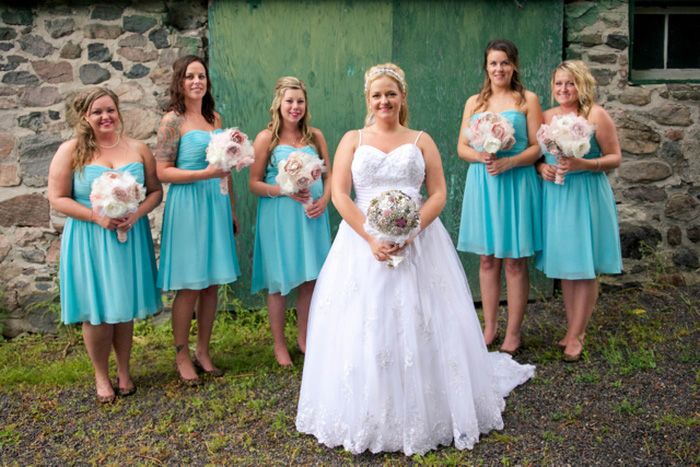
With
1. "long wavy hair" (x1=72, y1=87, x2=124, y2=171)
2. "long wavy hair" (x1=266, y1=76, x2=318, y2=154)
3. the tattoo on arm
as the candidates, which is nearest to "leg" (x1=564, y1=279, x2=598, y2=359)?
"long wavy hair" (x1=266, y1=76, x2=318, y2=154)

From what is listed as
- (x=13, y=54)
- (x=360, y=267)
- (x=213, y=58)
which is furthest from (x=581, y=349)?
(x=13, y=54)

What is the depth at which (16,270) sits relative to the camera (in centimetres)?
569

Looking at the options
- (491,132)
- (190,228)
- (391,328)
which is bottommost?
(391,328)

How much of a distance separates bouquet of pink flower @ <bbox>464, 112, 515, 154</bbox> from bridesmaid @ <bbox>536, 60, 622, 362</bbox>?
1.44 ft

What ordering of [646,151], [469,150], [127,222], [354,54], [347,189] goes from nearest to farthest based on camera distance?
[347,189], [127,222], [469,150], [354,54], [646,151]

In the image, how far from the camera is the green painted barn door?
221 inches

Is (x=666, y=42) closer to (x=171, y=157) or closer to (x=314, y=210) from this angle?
(x=314, y=210)

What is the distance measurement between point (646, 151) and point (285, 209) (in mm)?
3628

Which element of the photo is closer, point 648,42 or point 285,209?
point 285,209

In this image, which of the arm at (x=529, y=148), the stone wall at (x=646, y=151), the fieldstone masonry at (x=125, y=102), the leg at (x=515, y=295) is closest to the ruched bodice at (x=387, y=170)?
the arm at (x=529, y=148)

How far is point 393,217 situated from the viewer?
130 inches

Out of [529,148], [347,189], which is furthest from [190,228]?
[529,148]

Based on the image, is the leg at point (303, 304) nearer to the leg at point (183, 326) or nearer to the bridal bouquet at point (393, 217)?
the leg at point (183, 326)

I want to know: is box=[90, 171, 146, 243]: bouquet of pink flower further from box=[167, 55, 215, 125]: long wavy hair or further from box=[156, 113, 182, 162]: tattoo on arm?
box=[167, 55, 215, 125]: long wavy hair
